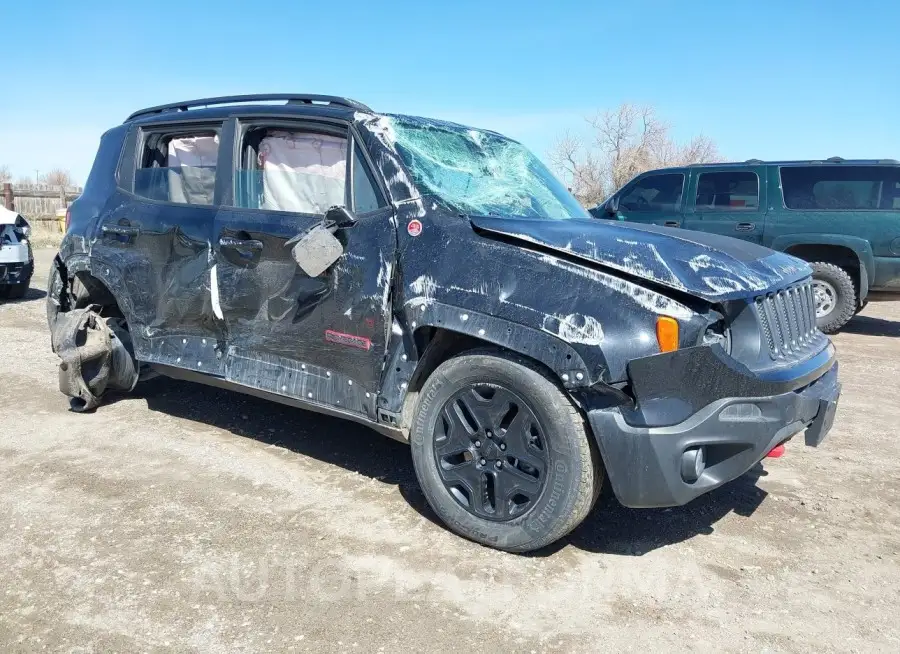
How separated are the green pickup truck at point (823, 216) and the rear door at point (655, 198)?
0.22 m

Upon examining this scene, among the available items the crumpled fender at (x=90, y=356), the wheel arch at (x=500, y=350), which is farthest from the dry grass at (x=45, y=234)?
the wheel arch at (x=500, y=350)

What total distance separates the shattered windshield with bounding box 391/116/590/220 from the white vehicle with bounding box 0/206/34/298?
8.05 m

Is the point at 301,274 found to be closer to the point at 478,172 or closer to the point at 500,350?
the point at 478,172

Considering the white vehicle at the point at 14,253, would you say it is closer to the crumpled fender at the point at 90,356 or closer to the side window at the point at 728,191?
the crumpled fender at the point at 90,356

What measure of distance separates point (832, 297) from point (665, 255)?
6.83 m

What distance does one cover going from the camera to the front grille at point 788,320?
3.14 m

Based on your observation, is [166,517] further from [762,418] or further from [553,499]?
[762,418]

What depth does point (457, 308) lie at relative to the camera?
321cm

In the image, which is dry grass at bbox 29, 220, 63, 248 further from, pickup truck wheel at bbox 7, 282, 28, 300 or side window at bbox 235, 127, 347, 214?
side window at bbox 235, 127, 347, 214

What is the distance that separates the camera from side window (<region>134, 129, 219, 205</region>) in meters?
4.44

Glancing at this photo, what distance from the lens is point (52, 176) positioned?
4525 cm

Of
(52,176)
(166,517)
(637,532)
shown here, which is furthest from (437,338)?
(52,176)

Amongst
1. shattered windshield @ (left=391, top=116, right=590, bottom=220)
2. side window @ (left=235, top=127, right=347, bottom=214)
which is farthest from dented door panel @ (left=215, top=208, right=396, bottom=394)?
shattered windshield @ (left=391, top=116, right=590, bottom=220)

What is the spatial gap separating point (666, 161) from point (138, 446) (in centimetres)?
3396
